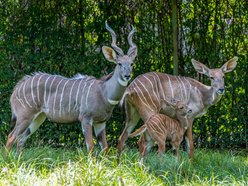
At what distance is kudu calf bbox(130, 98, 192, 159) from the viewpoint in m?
5.80

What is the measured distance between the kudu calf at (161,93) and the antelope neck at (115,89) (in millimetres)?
393

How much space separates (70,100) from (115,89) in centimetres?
60

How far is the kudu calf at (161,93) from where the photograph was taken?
630 cm

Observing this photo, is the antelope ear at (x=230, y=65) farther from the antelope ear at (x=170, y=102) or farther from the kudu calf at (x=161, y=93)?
the antelope ear at (x=170, y=102)

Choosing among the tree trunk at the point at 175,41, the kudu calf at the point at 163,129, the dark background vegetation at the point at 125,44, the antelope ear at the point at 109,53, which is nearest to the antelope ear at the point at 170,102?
the kudu calf at the point at 163,129

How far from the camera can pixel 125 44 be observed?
24.9ft

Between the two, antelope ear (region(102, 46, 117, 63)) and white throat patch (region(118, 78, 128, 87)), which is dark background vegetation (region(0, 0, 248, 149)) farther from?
white throat patch (region(118, 78, 128, 87))

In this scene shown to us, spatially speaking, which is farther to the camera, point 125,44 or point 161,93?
point 125,44

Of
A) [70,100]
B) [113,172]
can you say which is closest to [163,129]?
[70,100]

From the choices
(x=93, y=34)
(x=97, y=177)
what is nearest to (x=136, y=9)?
(x=93, y=34)

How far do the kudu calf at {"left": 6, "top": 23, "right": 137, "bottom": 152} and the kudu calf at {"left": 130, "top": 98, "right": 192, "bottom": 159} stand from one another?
0.40m

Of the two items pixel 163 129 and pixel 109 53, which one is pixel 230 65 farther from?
pixel 109 53

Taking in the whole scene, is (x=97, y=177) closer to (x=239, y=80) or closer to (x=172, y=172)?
(x=172, y=172)

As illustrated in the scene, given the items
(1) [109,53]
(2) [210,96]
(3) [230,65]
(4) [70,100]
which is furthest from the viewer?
(3) [230,65]
